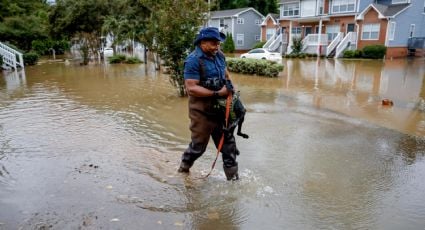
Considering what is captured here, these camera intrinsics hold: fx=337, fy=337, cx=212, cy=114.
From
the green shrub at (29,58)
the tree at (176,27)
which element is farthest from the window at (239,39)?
the tree at (176,27)

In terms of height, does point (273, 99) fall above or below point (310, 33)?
below

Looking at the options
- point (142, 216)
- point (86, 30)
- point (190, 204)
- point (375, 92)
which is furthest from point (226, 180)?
point (86, 30)

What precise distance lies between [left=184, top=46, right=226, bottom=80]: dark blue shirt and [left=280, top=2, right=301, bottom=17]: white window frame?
32.3 m

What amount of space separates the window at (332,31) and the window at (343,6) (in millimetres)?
1455

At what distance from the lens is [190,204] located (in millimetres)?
3729

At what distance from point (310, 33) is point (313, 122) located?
2868 centimetres

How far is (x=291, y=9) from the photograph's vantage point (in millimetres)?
34312

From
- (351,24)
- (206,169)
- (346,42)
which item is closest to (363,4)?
(351,24)

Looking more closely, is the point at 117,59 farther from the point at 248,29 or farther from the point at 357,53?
the point at 357,53

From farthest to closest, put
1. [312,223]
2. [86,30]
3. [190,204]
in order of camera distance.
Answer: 1. [86,30]
2. [190,204]
3. [312,223]

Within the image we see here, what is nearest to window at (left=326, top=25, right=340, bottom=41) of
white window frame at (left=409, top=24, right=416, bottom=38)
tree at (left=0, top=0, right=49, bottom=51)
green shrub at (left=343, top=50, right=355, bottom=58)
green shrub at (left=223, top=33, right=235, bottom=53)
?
green shrub at (left=343, top=50, right=355, bottom=58)

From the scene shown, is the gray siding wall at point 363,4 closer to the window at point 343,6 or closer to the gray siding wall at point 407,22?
the window at point 343,6

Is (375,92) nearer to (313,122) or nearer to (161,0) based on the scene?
(313,122)

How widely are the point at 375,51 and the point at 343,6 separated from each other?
19.8 ft
